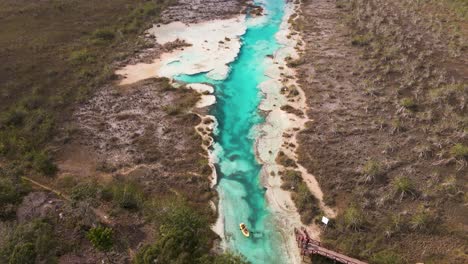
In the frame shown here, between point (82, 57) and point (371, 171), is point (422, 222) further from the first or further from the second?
point (82, 57)

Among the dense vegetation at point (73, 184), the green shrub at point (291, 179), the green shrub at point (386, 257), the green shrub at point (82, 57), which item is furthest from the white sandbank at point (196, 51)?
the green shrub at point (386, 257)

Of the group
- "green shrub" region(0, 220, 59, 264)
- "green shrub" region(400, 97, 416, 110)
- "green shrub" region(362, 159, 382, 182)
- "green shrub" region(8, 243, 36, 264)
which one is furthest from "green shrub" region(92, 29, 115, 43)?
"green shrub" region(362, 159, 382, 182)

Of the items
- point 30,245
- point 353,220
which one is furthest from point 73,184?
point 353,220

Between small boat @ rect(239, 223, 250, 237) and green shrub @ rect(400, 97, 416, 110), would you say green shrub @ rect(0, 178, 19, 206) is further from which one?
green shrub @ rect(400, 97, 416, 110)

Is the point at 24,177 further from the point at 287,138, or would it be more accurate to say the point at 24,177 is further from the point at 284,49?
the point at 284,49

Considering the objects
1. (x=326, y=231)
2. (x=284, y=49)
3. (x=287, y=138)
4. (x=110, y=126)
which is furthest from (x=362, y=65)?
(x=110, y=126)
